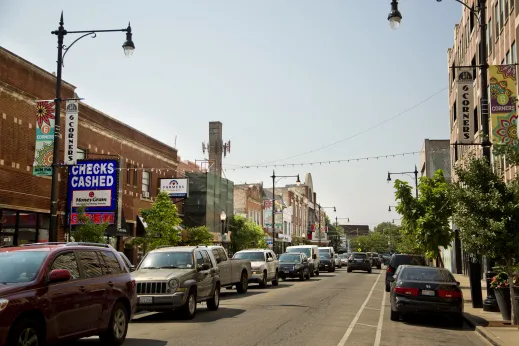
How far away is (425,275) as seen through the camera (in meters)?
15.5

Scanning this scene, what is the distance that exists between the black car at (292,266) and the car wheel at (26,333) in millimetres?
26884

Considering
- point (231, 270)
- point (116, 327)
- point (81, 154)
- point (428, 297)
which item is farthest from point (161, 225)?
point (116, 327)

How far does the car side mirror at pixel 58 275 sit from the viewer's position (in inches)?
334

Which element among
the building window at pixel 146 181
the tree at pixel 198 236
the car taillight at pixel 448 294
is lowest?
the car taillight at pixel 448 294

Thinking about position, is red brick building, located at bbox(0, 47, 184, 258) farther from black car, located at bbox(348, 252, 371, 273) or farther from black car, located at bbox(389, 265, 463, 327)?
black car, located at bbox(348, 252, 371, 273)

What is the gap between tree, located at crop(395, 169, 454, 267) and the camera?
28.2 meters

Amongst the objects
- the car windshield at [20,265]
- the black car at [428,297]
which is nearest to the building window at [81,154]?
the black car at [428,297]

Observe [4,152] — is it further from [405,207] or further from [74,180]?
[405,207]

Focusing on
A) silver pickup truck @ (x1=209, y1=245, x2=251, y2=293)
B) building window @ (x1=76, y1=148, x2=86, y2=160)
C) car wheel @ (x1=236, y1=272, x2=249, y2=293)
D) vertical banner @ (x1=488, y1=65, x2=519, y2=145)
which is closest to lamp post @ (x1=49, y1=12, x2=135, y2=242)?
silver pickup truck @ (x1=209, y1=245, x2=251, y2=293)

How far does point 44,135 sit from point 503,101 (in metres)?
14.6

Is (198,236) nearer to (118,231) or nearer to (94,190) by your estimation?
(118,231)

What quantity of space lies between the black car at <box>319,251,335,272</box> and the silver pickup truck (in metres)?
25.5

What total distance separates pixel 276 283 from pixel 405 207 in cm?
797

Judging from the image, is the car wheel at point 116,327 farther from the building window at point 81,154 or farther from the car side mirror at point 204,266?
the building window at point 81,154
